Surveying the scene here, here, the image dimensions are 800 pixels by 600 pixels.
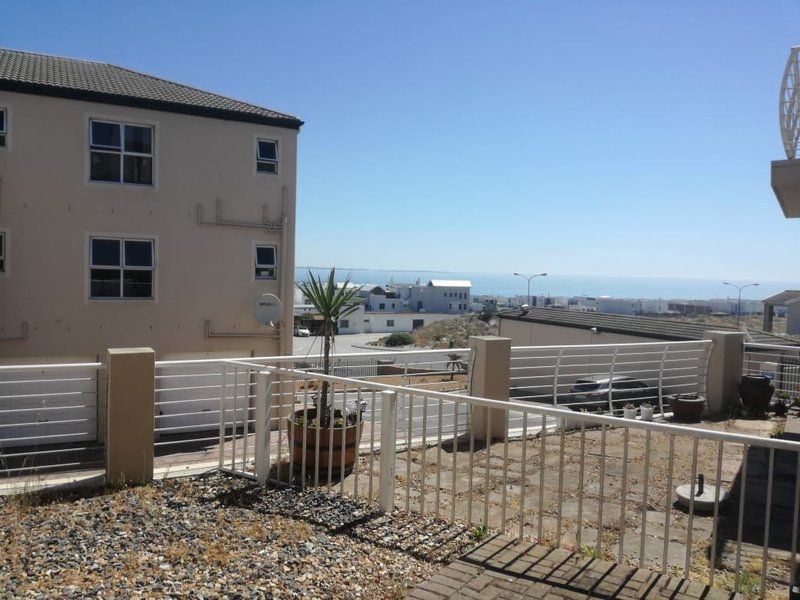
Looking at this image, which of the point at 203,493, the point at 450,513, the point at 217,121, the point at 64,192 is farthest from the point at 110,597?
the point at 217,121

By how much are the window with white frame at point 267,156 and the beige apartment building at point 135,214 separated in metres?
0.03

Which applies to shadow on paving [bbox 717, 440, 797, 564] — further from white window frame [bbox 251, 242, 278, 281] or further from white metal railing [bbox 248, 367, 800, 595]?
white window frame [bbox 251, 242, 278, 281]

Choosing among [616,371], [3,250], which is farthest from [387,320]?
[616,371]

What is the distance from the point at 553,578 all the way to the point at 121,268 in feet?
50.2

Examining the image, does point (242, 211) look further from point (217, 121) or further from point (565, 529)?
point (565, 529)

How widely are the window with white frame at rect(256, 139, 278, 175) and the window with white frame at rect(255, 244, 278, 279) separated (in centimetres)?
215

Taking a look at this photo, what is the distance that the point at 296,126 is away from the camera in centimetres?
1805

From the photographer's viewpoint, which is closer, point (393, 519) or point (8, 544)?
point (8, 544)

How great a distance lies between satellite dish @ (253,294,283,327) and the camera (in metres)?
17.1

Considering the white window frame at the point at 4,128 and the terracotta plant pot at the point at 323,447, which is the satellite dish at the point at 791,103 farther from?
the white window frame at the point at 4,128

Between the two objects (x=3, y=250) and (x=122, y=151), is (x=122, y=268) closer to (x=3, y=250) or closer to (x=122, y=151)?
(x=3, y=250)

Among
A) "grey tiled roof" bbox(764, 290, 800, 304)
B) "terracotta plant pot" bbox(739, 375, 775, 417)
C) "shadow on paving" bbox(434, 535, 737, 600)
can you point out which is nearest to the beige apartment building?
"terracotta plant pot" bbox(739, 375, 775, 417)

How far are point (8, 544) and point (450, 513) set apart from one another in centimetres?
298

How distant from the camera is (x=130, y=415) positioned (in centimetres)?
547
